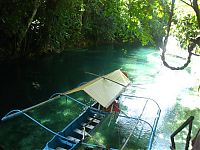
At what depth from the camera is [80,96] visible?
57.8ft

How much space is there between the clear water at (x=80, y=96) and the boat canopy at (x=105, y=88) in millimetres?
1732

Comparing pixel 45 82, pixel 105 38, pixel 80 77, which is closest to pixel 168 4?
pixel 45 82

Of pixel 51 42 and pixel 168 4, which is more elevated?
pixel 168 4

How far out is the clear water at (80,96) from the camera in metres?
12.2

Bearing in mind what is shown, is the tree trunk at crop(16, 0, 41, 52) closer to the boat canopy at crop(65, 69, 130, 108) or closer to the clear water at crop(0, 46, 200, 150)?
the clear water at crop(0, 46, 200, 150)

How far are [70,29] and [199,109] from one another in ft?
47.3

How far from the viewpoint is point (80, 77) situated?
2166 cm

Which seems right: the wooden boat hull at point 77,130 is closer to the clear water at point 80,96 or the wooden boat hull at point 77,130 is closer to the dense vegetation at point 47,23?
the clear water at point 80,96

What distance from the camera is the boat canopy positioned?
35.0 ft

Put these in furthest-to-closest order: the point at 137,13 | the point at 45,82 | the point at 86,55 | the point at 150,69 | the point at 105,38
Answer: the point at 105,38, the point at 86,55, the point at 150,69, the point at 45,82, the point at 137,13

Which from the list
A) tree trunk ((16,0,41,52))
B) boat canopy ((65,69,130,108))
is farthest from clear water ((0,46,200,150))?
boat canopy ((65,69,130,108))

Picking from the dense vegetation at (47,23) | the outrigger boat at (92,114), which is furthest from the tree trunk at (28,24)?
the outrigger boat at (92,114)

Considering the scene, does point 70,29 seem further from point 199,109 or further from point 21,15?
point 199,109

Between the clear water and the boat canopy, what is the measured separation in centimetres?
173
